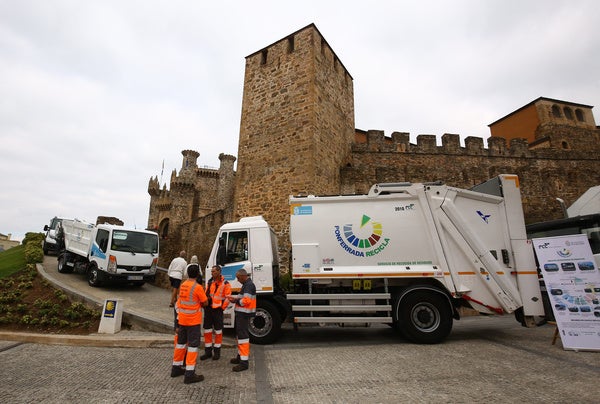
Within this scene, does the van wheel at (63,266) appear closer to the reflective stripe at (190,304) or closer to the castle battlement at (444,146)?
the reflective stripe at (190,304)

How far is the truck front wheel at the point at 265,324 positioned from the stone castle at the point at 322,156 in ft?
12.5

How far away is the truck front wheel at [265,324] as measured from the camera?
5816mm

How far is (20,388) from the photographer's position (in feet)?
11.8

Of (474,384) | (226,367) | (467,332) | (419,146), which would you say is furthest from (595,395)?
(419,146)

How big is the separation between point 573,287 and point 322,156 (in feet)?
26.4

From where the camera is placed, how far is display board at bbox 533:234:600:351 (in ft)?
16.8

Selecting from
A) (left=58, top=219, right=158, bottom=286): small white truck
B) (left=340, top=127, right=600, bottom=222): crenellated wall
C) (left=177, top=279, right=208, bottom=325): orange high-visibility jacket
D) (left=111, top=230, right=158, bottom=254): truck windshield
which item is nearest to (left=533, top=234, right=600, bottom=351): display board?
(left=177, top=279, right=208, bottom=325): orange high-visibility jacket

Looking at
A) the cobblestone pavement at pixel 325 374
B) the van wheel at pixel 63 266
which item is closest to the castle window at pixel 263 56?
the van wheel at pixel 63 266

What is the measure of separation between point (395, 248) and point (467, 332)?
2952mm

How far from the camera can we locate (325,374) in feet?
13.4

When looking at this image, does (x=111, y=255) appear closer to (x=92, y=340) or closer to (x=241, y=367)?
(x=92, y=340)

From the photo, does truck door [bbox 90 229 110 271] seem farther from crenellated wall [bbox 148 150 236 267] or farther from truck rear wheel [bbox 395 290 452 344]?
crenellated wall [bbox 148 150 236 267]

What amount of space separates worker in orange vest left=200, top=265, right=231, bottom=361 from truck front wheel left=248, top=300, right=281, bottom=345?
1.04 meters

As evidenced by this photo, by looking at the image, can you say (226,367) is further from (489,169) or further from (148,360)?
(489,169)
